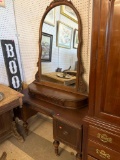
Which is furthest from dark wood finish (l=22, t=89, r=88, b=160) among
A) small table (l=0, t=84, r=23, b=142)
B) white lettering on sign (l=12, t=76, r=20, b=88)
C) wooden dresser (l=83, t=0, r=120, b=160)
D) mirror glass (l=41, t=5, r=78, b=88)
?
white lettering on sign (l=12, t=76, r=20, b=88)

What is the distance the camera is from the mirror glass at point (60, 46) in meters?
1.45

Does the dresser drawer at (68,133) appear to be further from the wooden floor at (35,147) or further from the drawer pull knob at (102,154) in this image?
the wooden floor at (35,147)

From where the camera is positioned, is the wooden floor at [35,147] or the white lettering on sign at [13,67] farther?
the white lettering on sign at [13,67]

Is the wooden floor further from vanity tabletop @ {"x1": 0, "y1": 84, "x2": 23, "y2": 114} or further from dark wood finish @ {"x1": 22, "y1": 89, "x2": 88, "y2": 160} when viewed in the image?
vanity tabletop @ {"x1": 0, "y1": 84, "x2": 23, "y2": 114}

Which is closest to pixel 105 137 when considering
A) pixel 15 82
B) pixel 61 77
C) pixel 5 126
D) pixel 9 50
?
pixel 61 77

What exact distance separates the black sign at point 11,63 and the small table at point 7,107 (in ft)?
1.18

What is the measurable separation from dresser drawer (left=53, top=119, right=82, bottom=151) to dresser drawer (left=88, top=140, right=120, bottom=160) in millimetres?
129

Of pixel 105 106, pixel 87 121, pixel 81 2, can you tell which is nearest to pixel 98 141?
pixel 87 121

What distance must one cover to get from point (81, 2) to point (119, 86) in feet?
3.32

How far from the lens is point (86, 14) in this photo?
1327 millimetres

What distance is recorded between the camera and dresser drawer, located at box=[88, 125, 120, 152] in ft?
3.16

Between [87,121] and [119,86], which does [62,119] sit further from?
[119,86]

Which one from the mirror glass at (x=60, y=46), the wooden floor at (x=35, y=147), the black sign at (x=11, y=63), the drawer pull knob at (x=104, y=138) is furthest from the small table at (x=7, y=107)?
the drawer pull knob at (x=104, y=138)

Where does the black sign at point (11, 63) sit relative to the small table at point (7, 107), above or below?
above
